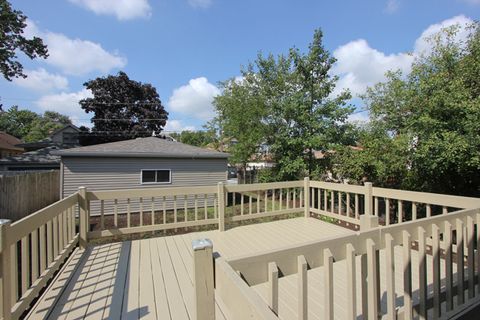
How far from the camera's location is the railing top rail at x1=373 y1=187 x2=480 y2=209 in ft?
Answer: 8.50

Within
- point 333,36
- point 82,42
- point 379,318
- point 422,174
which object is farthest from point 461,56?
point 82,42

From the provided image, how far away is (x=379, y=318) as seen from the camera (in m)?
1.58

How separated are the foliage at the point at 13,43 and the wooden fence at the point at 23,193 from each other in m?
6.02

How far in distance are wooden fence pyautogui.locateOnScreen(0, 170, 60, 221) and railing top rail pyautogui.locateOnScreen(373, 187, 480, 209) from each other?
281 inches

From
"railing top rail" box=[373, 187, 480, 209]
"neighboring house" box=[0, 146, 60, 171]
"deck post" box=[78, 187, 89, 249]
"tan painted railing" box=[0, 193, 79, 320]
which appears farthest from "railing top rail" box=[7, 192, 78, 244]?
"neighboring house" box=[0, 146, 60, 171]

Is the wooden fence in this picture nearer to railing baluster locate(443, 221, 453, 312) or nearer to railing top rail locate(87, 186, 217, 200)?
railing top rail locate(87, 186, 217, 200)

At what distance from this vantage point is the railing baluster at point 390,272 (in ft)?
5.06

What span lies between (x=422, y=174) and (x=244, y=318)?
6.00 m

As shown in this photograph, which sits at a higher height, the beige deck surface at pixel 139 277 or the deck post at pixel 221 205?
the deck post at pixel 221 205

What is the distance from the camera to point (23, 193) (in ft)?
19.4

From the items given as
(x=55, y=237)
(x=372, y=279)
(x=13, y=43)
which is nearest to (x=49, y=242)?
(x=55, y=237)

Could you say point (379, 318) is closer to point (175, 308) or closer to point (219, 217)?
point (175, 308)

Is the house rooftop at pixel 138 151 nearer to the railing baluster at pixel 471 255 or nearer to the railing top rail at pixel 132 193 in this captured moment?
the railing top rail at pixel 132 193

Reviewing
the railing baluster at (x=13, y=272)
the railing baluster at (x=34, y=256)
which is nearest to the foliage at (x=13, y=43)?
the railing baluster at (x=34, y=256)
